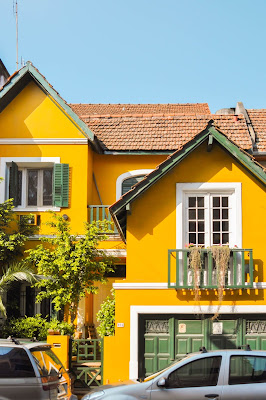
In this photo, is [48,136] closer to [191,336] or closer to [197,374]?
[191,336]

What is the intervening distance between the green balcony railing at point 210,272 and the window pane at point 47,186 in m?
6.17

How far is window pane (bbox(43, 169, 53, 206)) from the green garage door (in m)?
6.30

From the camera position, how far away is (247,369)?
36.9 feet

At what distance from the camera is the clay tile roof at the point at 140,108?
27031mm

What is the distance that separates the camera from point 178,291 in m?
16.1

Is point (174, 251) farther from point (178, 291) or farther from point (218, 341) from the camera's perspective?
point (218, 341)

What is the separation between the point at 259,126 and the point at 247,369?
1361 cm

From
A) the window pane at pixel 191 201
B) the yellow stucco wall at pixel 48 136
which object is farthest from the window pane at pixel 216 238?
the yellow stucco wall at pixel 48 136

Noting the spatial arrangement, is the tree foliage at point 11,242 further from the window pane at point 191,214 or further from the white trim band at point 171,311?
the window pane at point 191,214

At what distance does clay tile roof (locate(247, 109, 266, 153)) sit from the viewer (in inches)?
850

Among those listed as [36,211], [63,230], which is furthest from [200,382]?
[36,211]

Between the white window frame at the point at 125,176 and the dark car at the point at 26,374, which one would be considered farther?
the white window frame at the point at 125,176

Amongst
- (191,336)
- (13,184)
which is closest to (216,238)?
(191,336)

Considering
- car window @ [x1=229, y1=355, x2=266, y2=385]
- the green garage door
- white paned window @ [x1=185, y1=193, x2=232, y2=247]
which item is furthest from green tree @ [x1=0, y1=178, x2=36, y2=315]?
car window @ [x1=229, y1=355, x2=266, y2=385]
